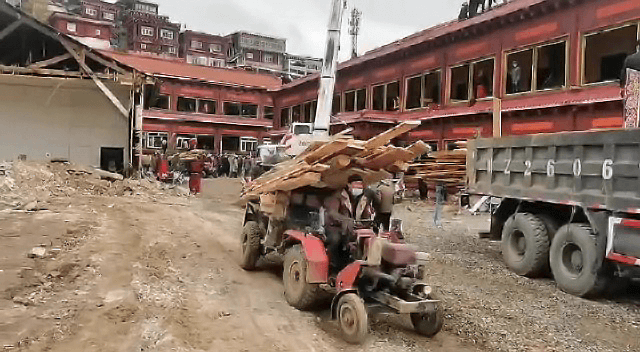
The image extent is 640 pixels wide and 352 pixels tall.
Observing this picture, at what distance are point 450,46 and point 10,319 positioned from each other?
2127 cm

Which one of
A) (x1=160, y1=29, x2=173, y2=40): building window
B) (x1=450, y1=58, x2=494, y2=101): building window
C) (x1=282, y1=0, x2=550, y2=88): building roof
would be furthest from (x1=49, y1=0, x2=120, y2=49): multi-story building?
(x1=450, y1=58, x2=494, y2=101): building window

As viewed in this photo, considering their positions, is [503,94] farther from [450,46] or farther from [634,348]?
[634,348]

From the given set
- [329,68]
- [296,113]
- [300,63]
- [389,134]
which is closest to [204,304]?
[389,134]

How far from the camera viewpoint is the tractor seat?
6.05 metres

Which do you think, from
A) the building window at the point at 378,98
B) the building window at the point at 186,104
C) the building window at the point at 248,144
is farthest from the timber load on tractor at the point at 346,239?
the building window at the point at 248,144

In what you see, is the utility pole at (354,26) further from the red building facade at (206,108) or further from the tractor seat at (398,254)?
the tractor seat at (398,254)

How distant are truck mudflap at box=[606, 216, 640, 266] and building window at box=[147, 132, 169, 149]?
1412 inches

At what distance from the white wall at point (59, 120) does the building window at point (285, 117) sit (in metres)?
20.8

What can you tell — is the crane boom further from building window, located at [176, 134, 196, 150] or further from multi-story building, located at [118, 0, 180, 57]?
multi-story building, located at [118, 0, 180, 57]

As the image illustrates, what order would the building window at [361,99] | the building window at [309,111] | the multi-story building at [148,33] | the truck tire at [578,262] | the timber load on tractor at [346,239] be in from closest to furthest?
1. the timber load on tractor at [346,239]
2. the truck tire at [578,262]
3. the building window at [361,99]
4. the building window at [309,111]
5. the multi-story building at [148,33]

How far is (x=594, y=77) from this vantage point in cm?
1755

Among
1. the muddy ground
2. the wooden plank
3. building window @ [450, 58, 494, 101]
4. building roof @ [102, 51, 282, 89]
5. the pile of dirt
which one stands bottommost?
the muddy ground

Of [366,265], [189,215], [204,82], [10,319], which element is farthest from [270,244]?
[204,82]

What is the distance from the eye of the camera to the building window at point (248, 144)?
146 ft
